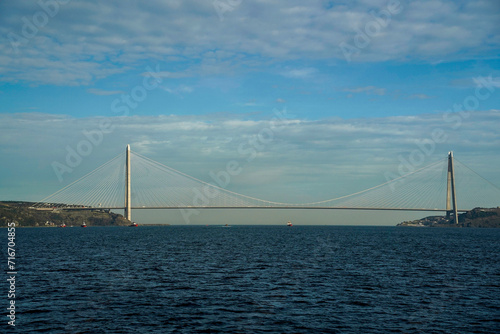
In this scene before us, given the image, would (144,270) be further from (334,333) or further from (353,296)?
(334,333)

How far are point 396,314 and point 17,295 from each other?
23202 mm

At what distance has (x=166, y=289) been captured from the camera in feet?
92.8

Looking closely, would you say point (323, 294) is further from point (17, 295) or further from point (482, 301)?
point (17, 295)

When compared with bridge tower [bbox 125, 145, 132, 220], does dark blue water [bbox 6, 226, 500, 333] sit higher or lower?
lower

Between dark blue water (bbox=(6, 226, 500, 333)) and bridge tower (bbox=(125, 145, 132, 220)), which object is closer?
dark blue water (bbox=(6, 226, 500, 333))

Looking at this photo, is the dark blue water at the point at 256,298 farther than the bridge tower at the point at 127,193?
No

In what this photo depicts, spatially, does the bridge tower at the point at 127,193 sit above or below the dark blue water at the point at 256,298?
above

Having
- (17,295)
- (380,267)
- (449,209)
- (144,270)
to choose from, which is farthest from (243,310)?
(449,209)

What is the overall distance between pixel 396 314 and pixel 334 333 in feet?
17.0

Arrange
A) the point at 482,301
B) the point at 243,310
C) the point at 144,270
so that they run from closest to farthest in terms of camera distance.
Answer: the point at 243,310
the point at 482,301
the point at 144,270

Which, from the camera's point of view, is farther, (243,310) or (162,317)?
(243,310)

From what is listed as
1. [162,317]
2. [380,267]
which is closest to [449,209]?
[380,267]

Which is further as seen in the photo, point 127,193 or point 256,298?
point 127,193

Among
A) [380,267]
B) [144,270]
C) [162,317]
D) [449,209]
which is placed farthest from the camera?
[449,209]
